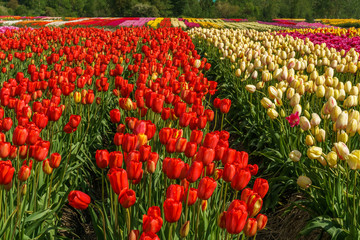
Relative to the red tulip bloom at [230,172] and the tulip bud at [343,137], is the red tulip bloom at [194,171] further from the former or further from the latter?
the tulip bud at [343,137]

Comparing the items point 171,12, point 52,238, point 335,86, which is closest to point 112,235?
point 52,238

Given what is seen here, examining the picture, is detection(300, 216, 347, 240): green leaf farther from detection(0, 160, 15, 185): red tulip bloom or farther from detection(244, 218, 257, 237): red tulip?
detection(0, 160, 15, 185): red tulip bloom

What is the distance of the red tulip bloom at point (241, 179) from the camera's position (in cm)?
174

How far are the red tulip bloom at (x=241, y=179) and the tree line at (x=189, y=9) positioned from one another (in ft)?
160

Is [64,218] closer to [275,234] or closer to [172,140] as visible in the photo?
[172,140]

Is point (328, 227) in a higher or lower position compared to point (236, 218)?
lower

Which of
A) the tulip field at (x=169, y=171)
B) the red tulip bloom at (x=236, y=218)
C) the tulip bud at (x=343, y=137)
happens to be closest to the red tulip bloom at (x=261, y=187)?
the tulip field at (x=169, y=171)

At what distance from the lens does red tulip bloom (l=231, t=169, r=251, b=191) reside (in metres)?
1.74

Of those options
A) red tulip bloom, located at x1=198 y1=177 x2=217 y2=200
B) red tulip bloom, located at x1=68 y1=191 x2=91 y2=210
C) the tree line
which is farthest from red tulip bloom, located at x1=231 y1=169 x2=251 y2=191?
the tree line

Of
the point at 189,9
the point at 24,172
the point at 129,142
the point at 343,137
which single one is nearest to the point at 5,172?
the point at 24,172

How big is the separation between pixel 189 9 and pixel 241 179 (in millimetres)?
77434

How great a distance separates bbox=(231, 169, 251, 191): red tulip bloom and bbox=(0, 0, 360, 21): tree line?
160 feet

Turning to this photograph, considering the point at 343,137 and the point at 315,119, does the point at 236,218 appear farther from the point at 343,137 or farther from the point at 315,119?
the point at 315,119

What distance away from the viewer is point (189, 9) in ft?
249
